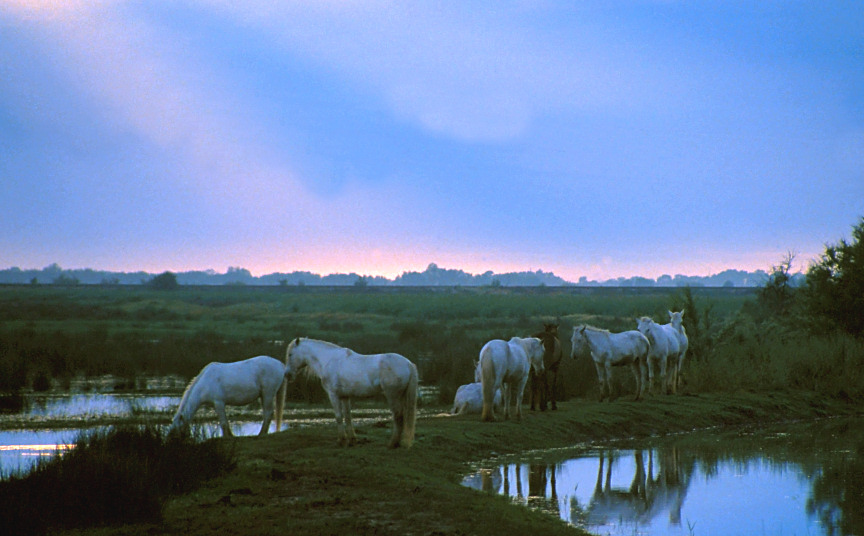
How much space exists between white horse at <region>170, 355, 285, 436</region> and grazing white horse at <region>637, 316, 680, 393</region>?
10.7 metres

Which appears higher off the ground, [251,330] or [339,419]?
[339,419]

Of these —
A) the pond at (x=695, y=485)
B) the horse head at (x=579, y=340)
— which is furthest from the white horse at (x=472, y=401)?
the pond at (x=695, y=485)

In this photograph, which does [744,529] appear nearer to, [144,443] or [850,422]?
Result: [144,443]

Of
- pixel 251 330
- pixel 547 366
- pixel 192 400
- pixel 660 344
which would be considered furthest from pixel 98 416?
pixel 251 330

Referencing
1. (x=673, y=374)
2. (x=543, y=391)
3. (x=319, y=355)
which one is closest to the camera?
(x=319, y=355)

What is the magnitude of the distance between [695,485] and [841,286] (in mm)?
21295

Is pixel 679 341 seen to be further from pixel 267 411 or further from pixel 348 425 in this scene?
pixel 348 425

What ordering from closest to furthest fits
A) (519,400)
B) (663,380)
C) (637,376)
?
(519,400)
(637,376)
(663,380)

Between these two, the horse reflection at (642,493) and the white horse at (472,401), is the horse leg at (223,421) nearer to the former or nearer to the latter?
the horse reflection at (642,493)

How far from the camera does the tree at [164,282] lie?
379ft

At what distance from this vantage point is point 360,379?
13047mm

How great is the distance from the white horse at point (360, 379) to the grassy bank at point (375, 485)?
38 cm

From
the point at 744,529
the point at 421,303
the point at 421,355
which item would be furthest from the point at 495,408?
the point at 421,303

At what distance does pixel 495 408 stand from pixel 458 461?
5510 mm
